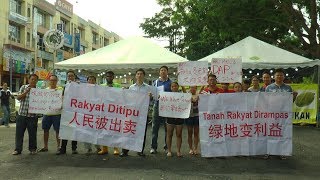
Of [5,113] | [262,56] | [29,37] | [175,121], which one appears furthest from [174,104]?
[29,37]

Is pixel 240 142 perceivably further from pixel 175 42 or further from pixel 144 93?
pixel 175 42

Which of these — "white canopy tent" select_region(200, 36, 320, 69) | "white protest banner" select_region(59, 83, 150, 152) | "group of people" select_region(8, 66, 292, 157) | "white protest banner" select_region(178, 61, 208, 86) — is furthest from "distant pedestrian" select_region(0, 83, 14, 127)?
"white protest banner" select_region(178, 61, 208, 86)

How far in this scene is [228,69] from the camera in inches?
416

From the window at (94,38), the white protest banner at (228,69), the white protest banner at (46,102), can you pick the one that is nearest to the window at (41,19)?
the window at (94,38)

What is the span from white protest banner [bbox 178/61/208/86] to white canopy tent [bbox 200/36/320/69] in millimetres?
7363

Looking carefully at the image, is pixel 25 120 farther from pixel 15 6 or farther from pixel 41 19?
pixel 41 19

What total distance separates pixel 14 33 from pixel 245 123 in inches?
1472

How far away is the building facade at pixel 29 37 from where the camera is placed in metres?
39.2

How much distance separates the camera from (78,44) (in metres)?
59.0

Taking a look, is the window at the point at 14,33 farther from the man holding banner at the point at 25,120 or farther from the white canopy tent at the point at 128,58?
the man holding banner at the point at 25,120

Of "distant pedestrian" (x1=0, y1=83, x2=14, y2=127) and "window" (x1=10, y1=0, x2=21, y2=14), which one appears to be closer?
"distant pedestrian" (x1=0, y1=83, x2=14, y2=127)

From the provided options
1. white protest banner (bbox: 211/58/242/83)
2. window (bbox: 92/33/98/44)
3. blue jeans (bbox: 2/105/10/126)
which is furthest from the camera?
window (bbox: 92/33/98/44)

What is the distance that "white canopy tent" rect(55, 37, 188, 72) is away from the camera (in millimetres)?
15695

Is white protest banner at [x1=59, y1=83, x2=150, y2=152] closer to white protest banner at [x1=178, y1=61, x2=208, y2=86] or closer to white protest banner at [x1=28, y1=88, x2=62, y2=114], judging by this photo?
white protest banner at [x1=28, y1=88, x2=62, y2=114]
